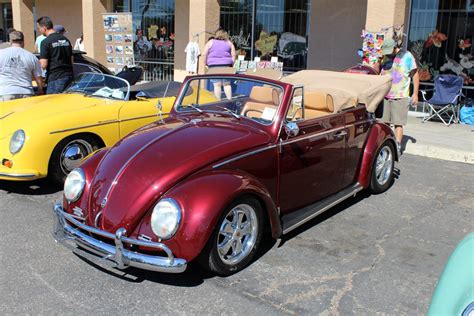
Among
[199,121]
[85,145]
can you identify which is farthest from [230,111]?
[85,145]

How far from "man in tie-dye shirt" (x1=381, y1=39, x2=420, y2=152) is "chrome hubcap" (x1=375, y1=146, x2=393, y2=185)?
5.01ft

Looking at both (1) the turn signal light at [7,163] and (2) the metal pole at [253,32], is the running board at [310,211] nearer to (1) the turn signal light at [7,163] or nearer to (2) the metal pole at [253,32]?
(1) the turn signal light at [7,163]

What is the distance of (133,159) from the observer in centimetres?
364

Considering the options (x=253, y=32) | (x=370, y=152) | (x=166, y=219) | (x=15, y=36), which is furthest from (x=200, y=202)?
(x=253, y=32)

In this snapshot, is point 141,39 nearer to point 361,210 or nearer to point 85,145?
point 85,145

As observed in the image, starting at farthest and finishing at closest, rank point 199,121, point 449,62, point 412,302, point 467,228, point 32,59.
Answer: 1. point 449,62
2. point 32,59
3. point 467,228
4. point 199,121
5. point 412,302

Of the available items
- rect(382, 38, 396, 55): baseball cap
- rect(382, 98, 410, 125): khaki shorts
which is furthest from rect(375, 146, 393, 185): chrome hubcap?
rect(382, 38, 396, 55): baseball cap

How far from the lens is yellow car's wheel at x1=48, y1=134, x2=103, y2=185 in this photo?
539cm

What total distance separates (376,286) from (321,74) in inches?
124

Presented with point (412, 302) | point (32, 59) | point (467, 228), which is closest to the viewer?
point (412, 302)

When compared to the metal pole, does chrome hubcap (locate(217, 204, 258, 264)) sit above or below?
below

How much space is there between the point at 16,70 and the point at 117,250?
4.59 m

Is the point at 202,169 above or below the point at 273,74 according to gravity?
below

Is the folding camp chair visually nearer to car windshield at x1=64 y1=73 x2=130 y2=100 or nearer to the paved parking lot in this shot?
the paved parking lot
